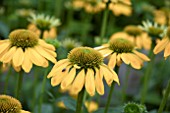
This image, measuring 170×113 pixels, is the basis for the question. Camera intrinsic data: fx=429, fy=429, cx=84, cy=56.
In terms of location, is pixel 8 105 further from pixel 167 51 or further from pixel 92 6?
pixel 92 6

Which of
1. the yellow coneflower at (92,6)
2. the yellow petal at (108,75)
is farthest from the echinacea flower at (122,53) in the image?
the yellow coneflower at (92,6)

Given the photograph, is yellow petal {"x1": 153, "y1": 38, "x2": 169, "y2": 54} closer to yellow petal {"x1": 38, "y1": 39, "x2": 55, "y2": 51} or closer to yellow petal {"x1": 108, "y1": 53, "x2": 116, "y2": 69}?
yellow petal {"x1": 108, "y1": 53, "x2": 116, "y2": 69}

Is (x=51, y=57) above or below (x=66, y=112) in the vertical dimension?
above

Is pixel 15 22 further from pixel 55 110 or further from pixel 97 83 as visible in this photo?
pixel 97 83

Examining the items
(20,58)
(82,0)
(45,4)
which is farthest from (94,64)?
(45,4)

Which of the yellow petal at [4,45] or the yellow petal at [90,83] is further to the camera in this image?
the yellow petal at [4,45]

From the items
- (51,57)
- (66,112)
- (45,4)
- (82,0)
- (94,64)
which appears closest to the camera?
(94,64)

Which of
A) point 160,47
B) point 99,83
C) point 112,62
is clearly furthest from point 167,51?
point 99,83

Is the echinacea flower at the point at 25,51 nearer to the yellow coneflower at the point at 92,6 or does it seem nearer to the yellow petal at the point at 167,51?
the yellow petal at the point at 167,51
